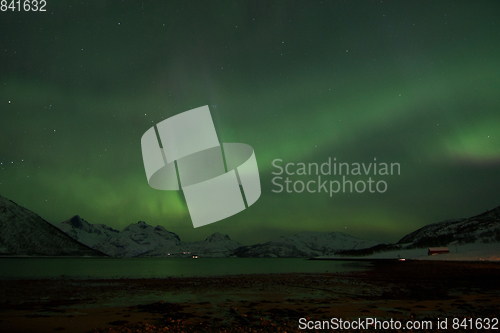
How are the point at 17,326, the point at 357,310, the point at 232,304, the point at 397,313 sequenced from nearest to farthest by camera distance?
the point at 17,326 < the point at 397,313 < the point at 357,310 < the point at 232,304

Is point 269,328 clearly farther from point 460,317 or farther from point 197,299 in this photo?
point 197,299

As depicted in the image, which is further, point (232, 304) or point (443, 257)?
point (443, 257)

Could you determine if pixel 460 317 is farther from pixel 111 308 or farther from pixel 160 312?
pixel 111 308

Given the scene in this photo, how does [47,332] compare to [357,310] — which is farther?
[357,310]

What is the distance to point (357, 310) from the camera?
69.3 ft

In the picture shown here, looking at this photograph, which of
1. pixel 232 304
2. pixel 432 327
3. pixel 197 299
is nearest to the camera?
pixel 432 327

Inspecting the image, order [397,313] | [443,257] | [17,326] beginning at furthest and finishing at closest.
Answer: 1. [443,257]
2. [397,313]
3. [17,326]

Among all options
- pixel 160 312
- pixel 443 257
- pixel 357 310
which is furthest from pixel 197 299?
pixel 443 257

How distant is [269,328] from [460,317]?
10.2 metres

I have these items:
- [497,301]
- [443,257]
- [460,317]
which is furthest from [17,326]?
[443,257]

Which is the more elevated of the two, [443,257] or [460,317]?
[460,317]

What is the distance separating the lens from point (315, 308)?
878 inches

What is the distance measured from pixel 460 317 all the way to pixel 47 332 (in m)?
20.5

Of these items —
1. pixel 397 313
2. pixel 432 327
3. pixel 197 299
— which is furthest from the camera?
pixel 197 299
